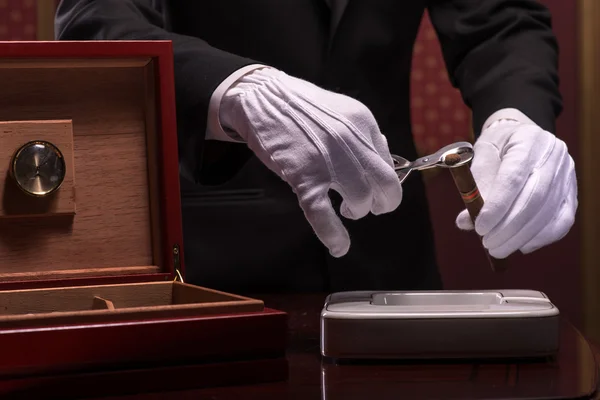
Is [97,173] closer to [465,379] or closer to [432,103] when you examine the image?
[465,379]

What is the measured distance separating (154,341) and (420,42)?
9.06 ft

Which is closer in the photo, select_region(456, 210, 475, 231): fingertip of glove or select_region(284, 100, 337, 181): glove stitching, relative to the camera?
select_region(284, 100, 337, 181): glove stitching

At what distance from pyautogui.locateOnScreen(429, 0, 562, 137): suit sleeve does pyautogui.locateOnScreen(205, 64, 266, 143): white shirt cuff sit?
455 millimetres

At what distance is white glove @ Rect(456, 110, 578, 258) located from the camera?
0.99 meters

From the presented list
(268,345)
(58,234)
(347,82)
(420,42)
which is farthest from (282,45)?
(420,42)

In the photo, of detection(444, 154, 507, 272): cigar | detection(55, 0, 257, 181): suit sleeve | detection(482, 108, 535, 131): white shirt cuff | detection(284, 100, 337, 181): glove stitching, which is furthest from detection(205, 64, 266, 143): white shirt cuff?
detection(482, 108, 535, 131): white shirt cuff

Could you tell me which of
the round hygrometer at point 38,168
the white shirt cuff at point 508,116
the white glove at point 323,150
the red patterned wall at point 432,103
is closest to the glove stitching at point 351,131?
the white glove at point 323,150

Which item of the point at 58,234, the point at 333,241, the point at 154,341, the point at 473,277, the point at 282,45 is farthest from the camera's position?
the point at 473,277

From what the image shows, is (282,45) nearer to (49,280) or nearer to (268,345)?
(49,280)

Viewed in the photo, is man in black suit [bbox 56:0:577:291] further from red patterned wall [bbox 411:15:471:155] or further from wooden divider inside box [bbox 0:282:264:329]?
red patterned wall [bbox 411:15:471:155]

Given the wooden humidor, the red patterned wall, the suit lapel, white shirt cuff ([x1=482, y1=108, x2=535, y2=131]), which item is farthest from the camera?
the red patterned wall

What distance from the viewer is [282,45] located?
1393 mm

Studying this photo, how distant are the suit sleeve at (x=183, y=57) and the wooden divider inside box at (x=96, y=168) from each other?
5cm

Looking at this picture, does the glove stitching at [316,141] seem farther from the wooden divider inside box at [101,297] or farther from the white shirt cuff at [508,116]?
the white shirt cuff at [508,116]
